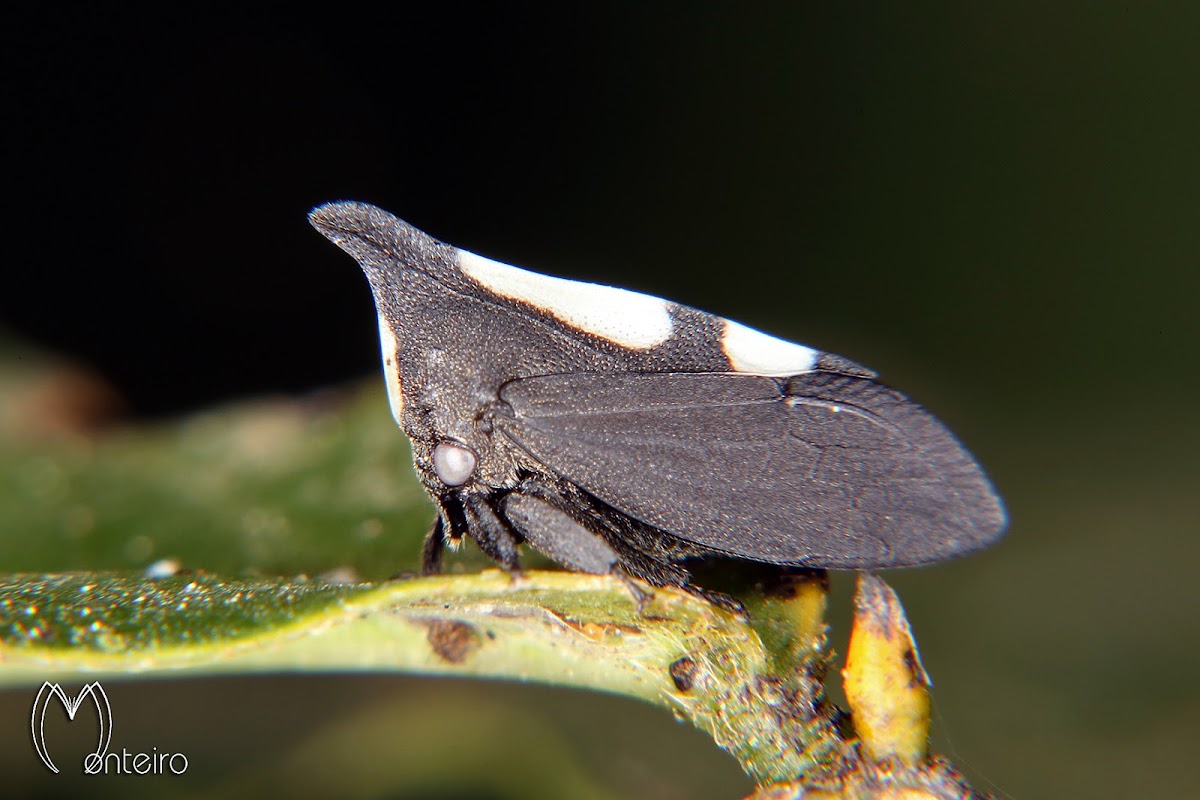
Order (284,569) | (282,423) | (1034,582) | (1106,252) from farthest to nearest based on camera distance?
(1106,252) → (282,423) → (1034,582) → (284,569)

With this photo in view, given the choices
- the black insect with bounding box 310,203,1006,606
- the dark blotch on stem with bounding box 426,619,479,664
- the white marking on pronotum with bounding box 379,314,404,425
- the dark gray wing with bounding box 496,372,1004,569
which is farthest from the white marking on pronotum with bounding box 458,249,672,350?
the dark blotch on stem with bounding box 426,619,479,664

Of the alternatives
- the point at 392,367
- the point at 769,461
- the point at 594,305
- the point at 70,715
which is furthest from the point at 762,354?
the point at 70,715

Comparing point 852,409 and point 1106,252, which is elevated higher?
point 1106,252

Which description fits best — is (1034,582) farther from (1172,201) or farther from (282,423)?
(282,423)

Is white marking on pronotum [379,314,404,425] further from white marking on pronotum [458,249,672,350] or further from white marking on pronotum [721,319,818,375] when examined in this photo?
white marking on pronotum [721,319,818,375]

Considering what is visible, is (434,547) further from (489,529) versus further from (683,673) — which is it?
(683,673)

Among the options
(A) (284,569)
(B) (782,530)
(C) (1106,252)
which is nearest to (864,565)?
(B) (782,530)

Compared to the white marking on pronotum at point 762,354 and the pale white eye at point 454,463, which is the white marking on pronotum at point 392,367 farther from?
the white marking on pronotum at point 762,354

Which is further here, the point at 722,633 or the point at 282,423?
the point at 282,423
